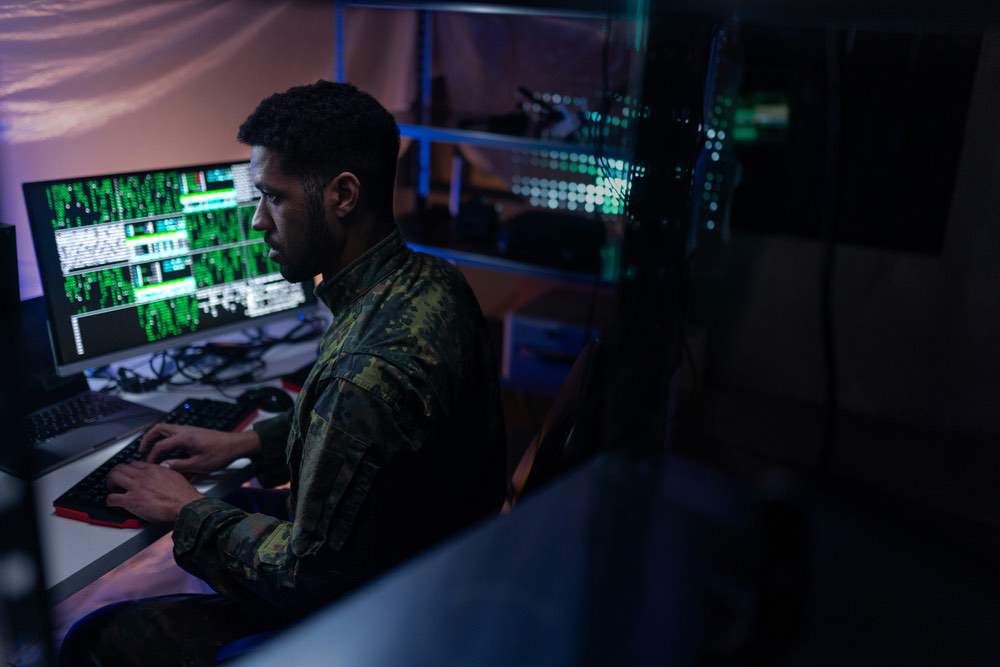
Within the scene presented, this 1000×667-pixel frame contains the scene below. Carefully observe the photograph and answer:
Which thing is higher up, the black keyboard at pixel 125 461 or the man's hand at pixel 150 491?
the man's hand at pixel 150 491

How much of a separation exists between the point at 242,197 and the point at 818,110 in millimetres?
2316

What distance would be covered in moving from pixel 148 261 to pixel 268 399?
364 millimetres

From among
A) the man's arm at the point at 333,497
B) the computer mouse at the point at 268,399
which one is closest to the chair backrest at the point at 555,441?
the man's arm at the point at 333,497

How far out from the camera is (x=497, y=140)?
2.38 metres

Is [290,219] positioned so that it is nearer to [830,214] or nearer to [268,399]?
[268,399]

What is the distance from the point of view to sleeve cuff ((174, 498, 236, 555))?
1.09 m

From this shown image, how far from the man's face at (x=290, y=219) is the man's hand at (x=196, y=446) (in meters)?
0.31

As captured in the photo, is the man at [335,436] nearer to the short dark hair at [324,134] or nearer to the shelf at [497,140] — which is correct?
the short dark hair at [324,134]

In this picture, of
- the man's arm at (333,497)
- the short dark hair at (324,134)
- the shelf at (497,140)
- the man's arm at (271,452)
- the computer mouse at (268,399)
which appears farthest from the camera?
the shelf at (497,140)

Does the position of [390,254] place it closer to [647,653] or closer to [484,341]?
[484,341]

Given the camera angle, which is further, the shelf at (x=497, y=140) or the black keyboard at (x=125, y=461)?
the shelf at (x=497, y=140)

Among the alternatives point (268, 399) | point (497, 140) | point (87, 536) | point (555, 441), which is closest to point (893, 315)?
point (497, 140)

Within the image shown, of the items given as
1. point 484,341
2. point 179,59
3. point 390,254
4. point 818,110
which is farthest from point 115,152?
point 818,110

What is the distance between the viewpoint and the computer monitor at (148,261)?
4.58 ft
